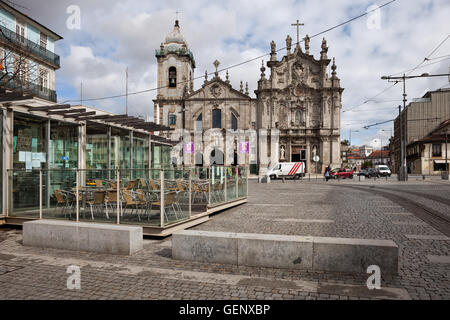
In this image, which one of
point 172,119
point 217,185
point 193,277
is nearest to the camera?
point 193,277

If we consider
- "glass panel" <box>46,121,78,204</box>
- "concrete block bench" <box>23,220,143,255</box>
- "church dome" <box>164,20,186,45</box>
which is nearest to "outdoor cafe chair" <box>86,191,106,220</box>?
"glass panel" <box>46,121,78,204</box>

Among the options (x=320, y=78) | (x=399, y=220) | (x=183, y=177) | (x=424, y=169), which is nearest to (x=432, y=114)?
(x=424, y=169)

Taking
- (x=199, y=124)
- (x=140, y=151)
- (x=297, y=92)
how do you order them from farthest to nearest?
(x=199, y=124) → (x=297, y=92) → (x=140, y=151)

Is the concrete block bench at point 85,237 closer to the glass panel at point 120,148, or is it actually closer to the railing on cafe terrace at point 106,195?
Result: the railing on cafe terrace at point 106,195

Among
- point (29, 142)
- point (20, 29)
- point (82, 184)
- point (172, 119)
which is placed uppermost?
point (20, 29)

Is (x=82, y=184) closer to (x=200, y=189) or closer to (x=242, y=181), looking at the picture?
(x=200, y=189)

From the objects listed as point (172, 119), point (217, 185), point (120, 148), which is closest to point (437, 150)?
point (172, 119)

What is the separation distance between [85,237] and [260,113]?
47.5 metres

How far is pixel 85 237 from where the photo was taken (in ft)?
21.0

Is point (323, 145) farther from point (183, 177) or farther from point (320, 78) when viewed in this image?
point (183, 177)

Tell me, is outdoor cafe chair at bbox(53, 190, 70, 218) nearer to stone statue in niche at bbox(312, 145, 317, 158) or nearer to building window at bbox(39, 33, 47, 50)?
building window at bbox(39, 33, 47, 50)

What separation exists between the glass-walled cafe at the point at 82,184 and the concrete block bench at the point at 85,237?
3.94ft
